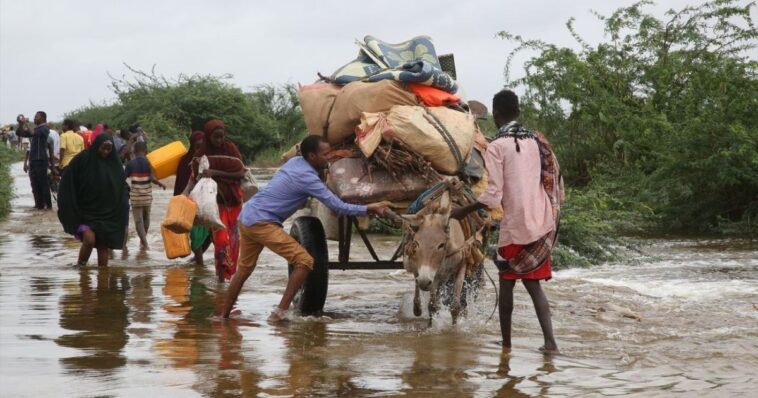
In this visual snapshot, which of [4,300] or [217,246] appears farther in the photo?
[217,246]

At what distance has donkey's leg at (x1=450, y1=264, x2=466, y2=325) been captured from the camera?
27.9 feet

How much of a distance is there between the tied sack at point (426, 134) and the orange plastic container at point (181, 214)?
Answer: 2.84m

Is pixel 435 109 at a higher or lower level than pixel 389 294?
higher

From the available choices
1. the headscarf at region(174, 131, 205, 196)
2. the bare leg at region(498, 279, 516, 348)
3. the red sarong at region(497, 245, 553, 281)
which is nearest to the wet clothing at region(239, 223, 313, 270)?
the bare leg at region(498, 279, 516, 348)

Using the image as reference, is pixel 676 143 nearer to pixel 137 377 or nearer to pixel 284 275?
pixel 284 275

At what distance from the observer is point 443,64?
1073 cm

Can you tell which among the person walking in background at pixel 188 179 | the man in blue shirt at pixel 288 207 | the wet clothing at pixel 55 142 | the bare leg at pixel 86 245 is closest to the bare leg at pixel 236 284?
the man in blue shirt at pixel 288 207

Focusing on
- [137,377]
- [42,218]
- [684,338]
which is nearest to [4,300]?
[137,377]

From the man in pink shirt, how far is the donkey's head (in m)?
0.50

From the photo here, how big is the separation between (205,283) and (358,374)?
547cm

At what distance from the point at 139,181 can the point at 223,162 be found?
3.95 m

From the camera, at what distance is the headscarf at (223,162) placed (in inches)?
461

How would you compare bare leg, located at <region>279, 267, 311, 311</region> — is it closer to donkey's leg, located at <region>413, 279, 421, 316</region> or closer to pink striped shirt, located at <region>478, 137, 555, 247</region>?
donkey's leg, located at <region>413, 279, 421, 316</region>

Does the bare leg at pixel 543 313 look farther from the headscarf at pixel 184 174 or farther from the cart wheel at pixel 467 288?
the headscarf at pixel 184 174
